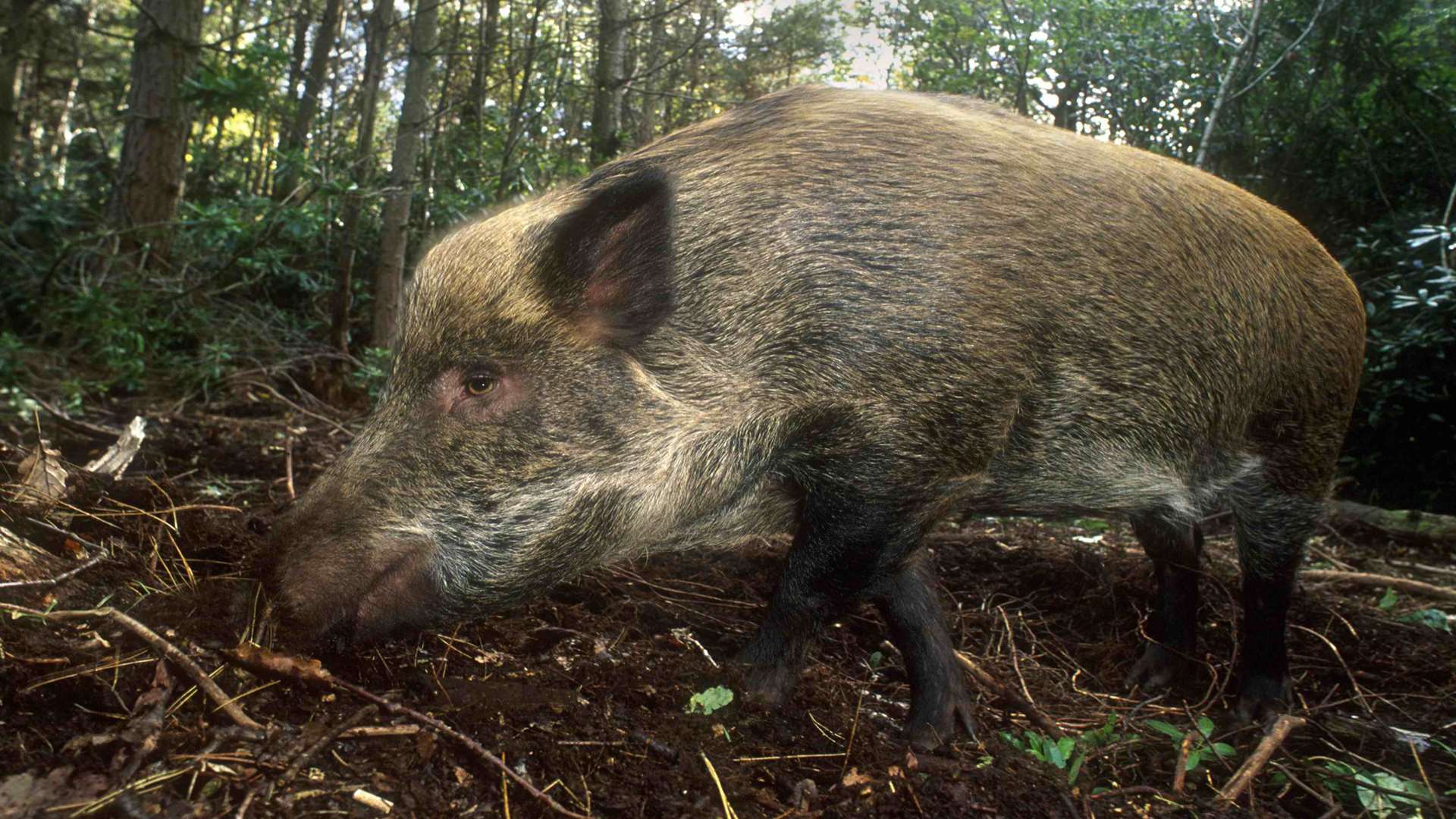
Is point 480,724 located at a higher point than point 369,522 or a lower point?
lower

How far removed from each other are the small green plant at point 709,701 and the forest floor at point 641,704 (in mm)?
13

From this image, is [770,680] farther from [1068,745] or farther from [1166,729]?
[1166,729]

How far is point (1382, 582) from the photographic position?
434 cm

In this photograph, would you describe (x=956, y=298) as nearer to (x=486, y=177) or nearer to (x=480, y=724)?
(x=480, y=724)

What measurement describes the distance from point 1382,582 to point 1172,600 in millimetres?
1368

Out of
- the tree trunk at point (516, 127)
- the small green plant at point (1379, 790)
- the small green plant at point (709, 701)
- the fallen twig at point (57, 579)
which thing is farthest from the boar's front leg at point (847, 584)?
the tree trunk at point (516, 127)

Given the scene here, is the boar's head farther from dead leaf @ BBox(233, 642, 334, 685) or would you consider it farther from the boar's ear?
dead leaf @ BBox(233, 642, 334, 685)

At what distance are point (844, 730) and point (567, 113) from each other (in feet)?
32.1

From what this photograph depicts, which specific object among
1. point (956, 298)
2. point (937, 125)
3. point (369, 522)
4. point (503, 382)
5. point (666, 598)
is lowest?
point (666, 598)

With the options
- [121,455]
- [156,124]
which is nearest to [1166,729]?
[121,455]

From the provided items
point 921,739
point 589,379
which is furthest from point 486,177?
point 921,739

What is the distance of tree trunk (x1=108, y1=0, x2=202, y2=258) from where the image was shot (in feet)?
22.2

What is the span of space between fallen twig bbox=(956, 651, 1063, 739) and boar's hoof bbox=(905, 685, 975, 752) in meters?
0.16

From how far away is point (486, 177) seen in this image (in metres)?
8.82
